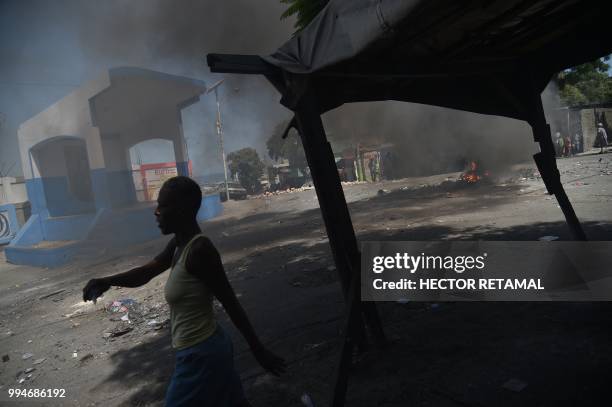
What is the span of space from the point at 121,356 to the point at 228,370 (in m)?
2.89

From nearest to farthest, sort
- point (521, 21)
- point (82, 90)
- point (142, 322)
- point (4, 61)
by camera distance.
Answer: point (521, 21) → point (142, 322) → point (82, 90) → point (4, 61)

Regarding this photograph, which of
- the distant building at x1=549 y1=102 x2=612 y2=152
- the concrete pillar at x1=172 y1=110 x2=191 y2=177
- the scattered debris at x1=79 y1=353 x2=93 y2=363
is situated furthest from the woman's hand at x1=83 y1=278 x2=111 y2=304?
the distant building at x1=549 y1=102 x2=612 y2=152

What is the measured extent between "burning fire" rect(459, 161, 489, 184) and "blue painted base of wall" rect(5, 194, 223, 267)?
Answer: 1093 centimetres

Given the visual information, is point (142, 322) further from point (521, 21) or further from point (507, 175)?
point (507, 175)

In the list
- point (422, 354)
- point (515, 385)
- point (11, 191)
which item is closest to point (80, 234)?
point (11, 191)

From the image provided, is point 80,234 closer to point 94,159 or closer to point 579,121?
point 94,159

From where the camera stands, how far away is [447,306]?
3.85 metres

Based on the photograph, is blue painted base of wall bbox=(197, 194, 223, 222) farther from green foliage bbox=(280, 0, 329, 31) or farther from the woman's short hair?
the woman's short hair

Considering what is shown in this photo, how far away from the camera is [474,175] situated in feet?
49.6

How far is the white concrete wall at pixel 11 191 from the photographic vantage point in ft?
53.2

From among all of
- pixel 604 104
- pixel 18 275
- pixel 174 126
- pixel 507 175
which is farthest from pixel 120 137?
pixel 604 104

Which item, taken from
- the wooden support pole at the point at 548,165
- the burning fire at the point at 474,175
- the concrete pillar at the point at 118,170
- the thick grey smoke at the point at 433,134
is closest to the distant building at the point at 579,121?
the thick grey smoke at the point at 433,134

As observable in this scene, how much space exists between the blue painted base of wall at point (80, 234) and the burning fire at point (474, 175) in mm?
10926

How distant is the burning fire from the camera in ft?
48.3
